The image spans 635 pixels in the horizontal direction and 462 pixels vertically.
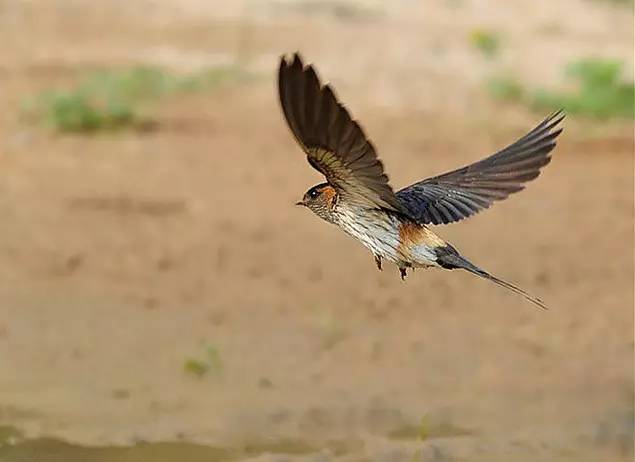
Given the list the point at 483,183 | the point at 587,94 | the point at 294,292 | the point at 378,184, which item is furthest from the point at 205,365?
the point at 587,94

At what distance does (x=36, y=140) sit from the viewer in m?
11.5

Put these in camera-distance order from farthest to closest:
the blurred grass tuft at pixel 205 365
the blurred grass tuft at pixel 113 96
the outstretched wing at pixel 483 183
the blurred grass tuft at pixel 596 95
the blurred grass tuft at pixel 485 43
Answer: the blurred grass tuft at pixel 485 43
the blurred grass tuft at pixel 596 95
the blurred grass tuft at pixel 113 96
the blurred grass tuft at pixel 205 365
the outstretched wing at pixel 483 183

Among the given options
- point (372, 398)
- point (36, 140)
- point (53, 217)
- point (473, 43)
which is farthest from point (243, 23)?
point (372, 398)

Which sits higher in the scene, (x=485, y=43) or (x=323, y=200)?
(x=485, y=43)

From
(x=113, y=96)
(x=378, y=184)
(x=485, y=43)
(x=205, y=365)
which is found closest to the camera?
(x=378, y=184)

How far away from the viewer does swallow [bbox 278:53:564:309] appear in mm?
3623

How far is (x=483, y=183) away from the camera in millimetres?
4961

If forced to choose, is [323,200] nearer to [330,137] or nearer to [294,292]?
[330,137]

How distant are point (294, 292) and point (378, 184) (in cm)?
477

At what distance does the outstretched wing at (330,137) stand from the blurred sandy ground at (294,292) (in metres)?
2.82

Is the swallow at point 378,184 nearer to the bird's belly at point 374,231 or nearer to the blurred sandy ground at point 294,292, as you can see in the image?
the bird's belly at point 374,231

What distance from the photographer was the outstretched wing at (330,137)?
3.54m

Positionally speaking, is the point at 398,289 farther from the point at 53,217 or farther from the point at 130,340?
the point at 53,217

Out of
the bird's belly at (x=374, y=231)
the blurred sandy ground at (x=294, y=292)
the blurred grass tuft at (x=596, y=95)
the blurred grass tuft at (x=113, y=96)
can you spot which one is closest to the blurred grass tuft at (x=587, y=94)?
the blurred grass tuft at (x=596, y=95)
